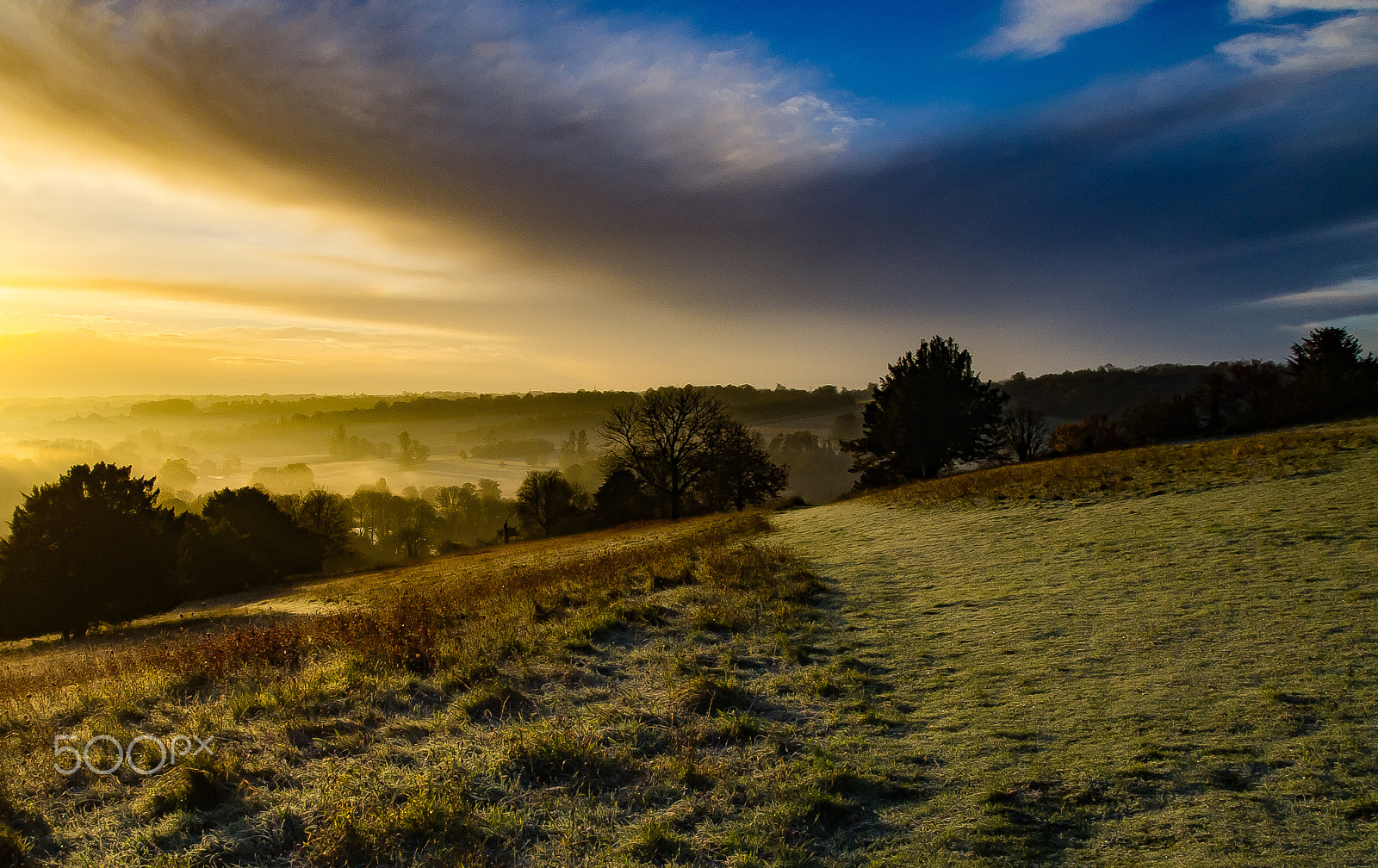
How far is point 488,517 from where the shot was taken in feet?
383

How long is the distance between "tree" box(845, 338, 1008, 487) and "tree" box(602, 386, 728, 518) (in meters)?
12.8

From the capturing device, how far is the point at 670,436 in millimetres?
49125

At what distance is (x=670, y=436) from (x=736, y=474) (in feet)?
22.2

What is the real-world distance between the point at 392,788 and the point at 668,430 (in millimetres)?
44273

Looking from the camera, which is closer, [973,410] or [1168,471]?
[1168,471]

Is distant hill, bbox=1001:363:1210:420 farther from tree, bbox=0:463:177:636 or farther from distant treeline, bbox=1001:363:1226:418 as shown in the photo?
tree, bbox=0:463:177:636

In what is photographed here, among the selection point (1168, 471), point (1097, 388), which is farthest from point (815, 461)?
point (1168, 471)

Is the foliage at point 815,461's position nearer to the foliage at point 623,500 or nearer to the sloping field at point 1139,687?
the foliage at point 623,500

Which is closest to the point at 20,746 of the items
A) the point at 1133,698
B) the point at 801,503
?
the point at 1133,698

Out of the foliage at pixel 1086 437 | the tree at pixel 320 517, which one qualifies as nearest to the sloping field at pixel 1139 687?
the foliage at pixel 1086 437

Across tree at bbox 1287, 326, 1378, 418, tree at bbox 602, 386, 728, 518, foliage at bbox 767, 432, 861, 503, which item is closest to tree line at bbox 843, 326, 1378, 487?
tree at bbox 1287, 326, 1378, 418

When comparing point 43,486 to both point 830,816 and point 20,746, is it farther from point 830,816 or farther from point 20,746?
point 830,816

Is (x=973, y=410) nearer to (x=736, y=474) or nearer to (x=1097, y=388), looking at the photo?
(x=736, y=474)

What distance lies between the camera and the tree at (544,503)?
62656mm
